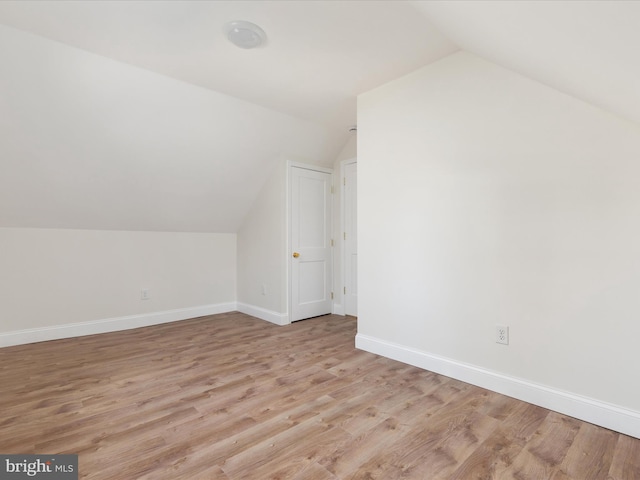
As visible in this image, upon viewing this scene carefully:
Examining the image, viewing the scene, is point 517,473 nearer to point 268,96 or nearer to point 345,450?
point 345,450

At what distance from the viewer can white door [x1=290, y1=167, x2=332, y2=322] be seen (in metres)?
4.07

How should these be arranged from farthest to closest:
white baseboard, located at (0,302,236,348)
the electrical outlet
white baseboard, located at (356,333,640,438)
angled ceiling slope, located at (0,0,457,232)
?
white baseboard, located at (0,302,236,348)
the electrical outlet
angled ceiling slope, located at (0,0,457,232)
white baseboard, located at (356,333,640,438)

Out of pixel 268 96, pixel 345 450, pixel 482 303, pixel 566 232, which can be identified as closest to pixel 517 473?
pixel 345 450

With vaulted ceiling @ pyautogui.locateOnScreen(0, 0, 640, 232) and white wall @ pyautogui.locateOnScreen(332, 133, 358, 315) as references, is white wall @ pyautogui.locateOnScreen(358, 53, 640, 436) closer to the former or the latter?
vaulted ceiling @ pyautogui.locateOnScreen(0, 0, 640, 232)

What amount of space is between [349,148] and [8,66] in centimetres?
331

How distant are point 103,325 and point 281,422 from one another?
9.43 ft

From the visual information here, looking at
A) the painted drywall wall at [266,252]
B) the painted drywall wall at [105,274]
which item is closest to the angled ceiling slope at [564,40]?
the painted drywall wall at [266,252]

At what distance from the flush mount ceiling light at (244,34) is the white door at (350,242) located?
226 cm

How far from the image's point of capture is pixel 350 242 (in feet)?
14.1

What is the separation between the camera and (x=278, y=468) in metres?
1.48

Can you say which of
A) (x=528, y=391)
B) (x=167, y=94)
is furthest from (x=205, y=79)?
(x=528, y=391)

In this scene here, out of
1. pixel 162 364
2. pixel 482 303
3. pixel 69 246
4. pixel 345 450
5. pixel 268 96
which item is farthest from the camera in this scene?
pixel 69 246

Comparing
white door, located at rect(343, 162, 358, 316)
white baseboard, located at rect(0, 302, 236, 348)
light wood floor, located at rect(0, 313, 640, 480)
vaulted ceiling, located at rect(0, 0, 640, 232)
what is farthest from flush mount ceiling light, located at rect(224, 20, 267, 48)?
white baseboard, located at rect(0, 302, 236, 348)

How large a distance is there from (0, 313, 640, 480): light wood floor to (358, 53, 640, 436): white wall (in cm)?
25
